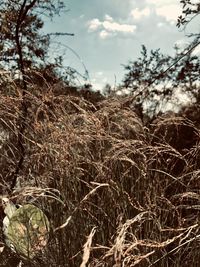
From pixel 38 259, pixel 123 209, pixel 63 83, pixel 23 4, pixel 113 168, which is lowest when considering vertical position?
pixel 38 259

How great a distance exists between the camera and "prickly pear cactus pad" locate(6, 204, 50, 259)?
2.89 metres

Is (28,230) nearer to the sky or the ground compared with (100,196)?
nearer to the ground

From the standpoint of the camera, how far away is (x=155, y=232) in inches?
111

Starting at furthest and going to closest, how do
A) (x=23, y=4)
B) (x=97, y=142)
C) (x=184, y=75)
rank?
1. (x=184, y=75)
2. (x=23, y=4)
3. (x=97, y=142)

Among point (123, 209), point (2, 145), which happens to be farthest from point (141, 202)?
point (2, 145)

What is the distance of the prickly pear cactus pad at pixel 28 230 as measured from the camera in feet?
Result: 9.48

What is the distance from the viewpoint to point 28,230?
285 centimetres

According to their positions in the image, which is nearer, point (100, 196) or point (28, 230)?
point (28, 230)

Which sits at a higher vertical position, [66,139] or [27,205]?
[66,139]

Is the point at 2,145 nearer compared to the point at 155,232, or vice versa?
the point at 155,232

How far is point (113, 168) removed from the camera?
3.20 metres

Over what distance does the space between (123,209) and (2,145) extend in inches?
43.4

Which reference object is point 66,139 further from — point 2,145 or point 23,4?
point 23,4

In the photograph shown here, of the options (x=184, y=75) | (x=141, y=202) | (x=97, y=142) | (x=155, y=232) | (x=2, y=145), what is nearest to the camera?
(x=155, y=232)
